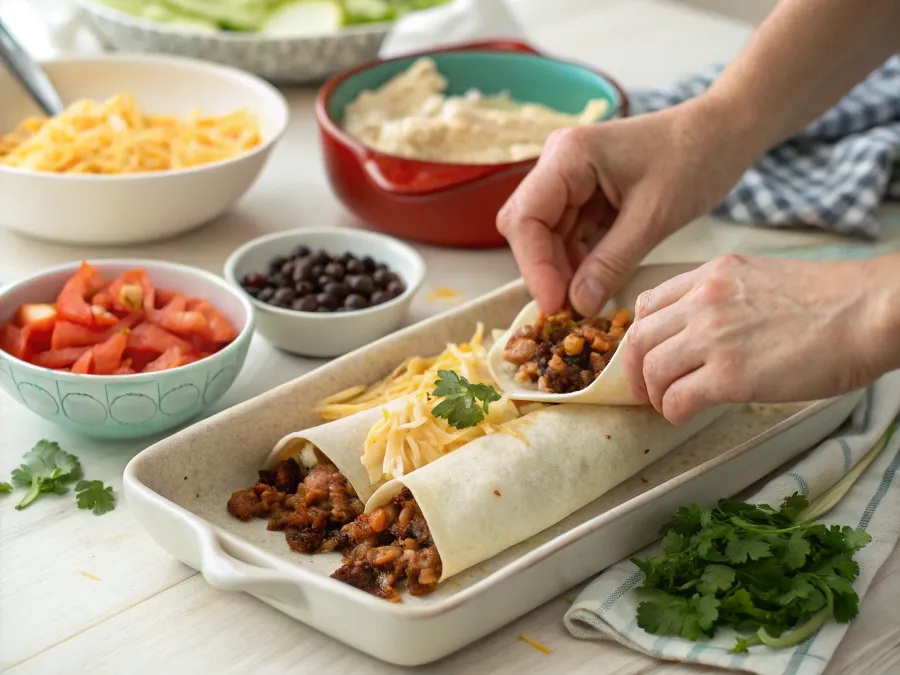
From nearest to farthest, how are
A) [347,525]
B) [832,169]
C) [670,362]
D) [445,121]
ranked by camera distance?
[670,362], [347,525], [445,121], [832,169]

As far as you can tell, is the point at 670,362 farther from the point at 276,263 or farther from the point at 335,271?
the point at 276,263

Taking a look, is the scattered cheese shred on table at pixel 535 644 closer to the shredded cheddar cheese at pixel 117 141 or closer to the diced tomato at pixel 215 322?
A: the diced tomato at pixel 215 322

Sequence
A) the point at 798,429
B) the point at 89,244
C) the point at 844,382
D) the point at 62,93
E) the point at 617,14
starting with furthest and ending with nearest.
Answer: the point at 617,14
the point at 62,93
the point at 89,244
the point at 798,429
the point at 844,382

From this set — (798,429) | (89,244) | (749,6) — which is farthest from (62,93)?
(749,6)

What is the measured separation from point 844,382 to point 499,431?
27.5 inches

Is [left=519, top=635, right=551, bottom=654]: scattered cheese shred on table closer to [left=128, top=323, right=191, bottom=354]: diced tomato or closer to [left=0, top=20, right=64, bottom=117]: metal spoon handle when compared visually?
[left=128, top=323, right=191, bottom=354]: diced tomato

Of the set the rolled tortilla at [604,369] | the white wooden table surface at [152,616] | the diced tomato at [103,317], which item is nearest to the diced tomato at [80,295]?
the diced tomato at [103,317]

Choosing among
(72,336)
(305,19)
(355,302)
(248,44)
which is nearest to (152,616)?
(72,336)

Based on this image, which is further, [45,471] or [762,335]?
[45,471]

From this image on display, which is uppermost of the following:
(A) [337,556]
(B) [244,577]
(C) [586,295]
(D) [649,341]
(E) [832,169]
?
(D) [649,341]

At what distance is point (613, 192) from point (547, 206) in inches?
7.1

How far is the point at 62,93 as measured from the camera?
3809 mm

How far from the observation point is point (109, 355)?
244 centimetres

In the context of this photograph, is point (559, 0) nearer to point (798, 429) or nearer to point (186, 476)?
point (798, 429)
